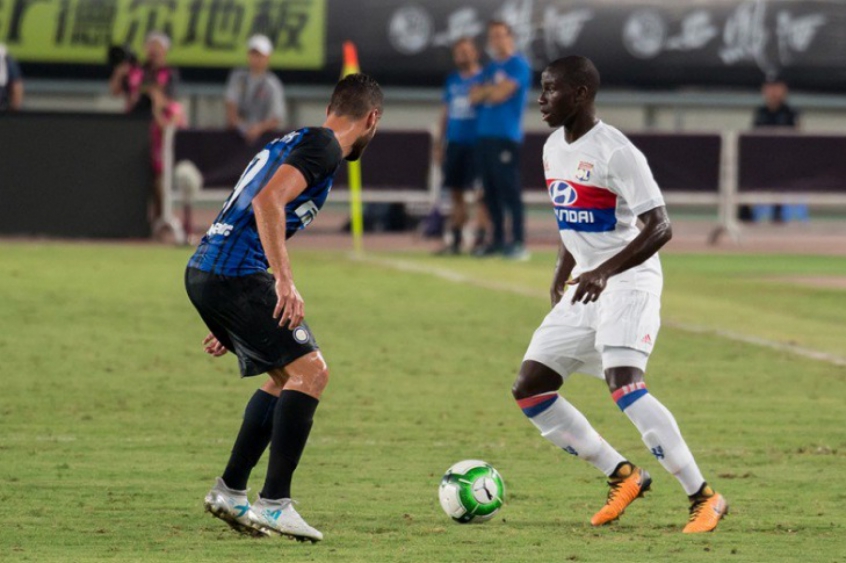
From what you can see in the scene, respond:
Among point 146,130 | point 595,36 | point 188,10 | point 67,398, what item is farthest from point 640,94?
point 67,398

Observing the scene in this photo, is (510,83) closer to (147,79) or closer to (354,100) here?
(147,79)

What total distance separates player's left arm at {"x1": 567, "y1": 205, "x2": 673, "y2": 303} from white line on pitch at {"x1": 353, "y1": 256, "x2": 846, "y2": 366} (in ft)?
18.6

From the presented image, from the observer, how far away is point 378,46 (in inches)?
1141

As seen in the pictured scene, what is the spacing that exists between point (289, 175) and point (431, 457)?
250cm

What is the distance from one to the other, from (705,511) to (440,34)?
22653 millimetres

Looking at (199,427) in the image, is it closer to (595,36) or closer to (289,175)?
(289,175)

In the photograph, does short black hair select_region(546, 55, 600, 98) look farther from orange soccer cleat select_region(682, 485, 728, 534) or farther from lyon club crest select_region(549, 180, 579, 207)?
orange soccer cleat select_region(682, 485, 728, 534)

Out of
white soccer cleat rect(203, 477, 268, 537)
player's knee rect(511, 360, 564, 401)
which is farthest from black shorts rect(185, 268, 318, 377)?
player's knee rect(511, 360, 564, 401)

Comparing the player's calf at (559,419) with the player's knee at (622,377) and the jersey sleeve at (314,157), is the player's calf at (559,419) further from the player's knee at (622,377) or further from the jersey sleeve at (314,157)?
the jersey sleeve at (314,157)

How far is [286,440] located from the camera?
269 inches

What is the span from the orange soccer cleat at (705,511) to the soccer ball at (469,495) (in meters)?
0.78

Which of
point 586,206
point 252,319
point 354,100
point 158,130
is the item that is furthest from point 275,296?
point 158,130

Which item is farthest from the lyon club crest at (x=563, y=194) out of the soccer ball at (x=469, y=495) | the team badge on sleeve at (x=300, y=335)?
the team badge on sleeve at (x=300, y=335)

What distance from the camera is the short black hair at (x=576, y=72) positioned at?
7297 mm
